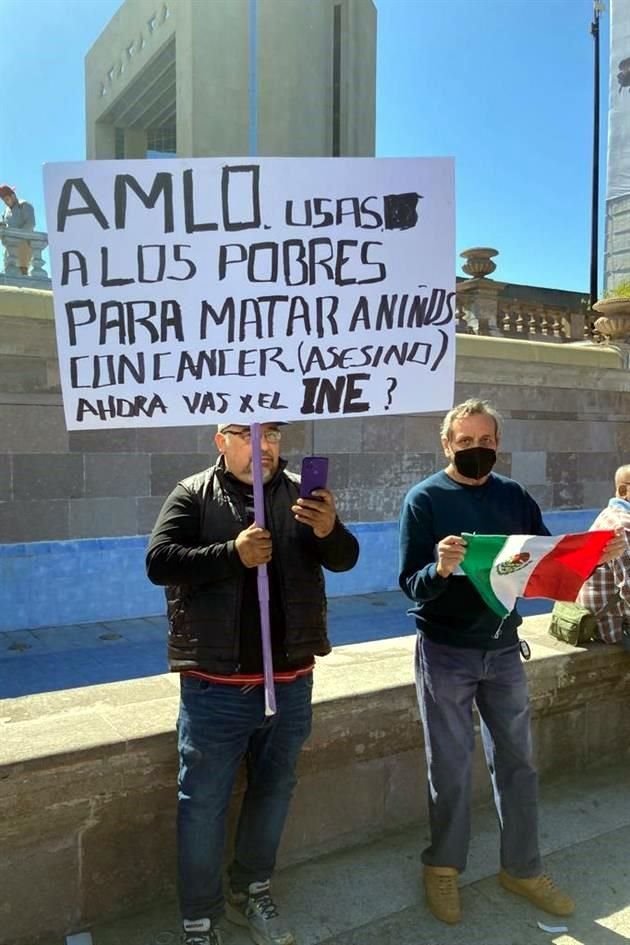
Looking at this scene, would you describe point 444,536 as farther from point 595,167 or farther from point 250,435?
point 595,167

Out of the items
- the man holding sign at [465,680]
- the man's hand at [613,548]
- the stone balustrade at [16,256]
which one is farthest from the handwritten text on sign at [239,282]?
the stone balustrade at [16,256]

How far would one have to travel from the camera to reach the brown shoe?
8.70 feet

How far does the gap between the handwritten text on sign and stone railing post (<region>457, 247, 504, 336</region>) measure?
1031cm

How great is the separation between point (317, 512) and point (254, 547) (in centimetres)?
25

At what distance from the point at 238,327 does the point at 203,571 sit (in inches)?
30.4

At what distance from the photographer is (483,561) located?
261 centimetres

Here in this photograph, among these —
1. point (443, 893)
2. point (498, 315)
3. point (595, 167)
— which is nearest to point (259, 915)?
point (443, 893)

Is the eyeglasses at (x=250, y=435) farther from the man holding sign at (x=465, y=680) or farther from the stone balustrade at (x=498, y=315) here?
the stone balustrade at (x=498, y=315)

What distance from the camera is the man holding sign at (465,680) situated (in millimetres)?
2695

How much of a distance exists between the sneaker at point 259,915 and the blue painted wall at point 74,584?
5.09 meters

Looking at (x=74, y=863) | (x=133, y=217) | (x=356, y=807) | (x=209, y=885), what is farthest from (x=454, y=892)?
(x=133, y=217)

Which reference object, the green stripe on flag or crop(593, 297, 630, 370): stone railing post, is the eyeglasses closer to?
the green stripe on flag

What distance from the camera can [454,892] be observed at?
2699mm

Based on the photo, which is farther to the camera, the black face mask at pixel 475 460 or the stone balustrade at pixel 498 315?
the stone balustrade at pixel 498 315
